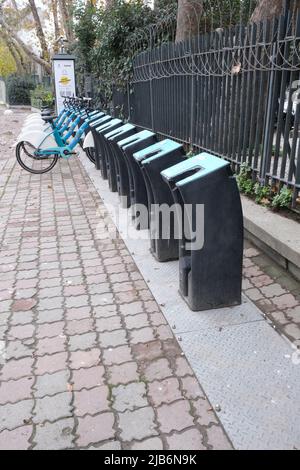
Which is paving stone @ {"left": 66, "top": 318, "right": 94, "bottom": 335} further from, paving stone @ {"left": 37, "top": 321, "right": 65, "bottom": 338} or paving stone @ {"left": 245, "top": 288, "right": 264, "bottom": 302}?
paving stone @ {"left": 245, "top": 288, "right": 264, "bottom": 302}

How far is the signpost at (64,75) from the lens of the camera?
41.4ft

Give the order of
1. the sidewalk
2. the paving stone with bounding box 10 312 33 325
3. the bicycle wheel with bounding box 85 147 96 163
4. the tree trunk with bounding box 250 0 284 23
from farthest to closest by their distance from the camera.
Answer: the bicycle wheel with bounding box 85 147 96 163 < the tree trunk with bounding box 250 0 284 23 < the paving stone with bounding box 10 312 33 325 < the sidewalk

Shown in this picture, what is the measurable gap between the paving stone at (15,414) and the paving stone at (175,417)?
2.34ft

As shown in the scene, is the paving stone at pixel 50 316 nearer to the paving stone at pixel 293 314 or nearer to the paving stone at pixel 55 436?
the paving stone at pixel 55 436

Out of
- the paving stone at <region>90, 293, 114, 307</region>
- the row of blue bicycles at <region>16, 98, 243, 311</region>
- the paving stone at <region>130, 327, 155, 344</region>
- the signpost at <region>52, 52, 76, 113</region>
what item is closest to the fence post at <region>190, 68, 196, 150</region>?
the row of blue bicycles at <region>16, 98, 243, 311</region>

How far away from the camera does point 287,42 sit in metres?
3.91

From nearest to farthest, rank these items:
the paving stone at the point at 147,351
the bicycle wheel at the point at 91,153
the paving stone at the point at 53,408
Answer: the paving stone at the point at 53,408, the paving stone at the point at 147,351, the bicycle wheel at the point at 91,153

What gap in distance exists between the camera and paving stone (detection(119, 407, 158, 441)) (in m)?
2.11

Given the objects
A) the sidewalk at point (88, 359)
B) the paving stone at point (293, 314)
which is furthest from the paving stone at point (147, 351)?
the paving stone at point (293, 314)

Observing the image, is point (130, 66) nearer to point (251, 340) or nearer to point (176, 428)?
point (251, 340)

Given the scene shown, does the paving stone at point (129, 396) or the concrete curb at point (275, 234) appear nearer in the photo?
the paving stone at point (129, 396)

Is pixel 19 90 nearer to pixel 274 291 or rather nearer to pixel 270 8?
pixel 270 8
